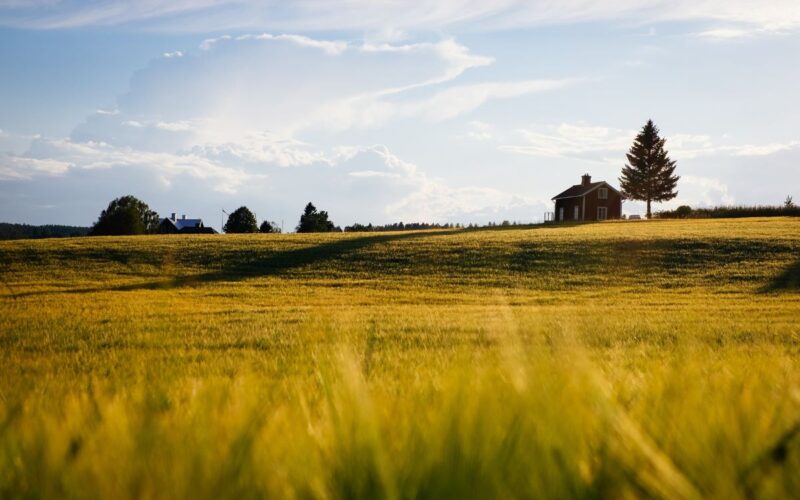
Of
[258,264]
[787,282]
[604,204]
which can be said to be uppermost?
[604,204]

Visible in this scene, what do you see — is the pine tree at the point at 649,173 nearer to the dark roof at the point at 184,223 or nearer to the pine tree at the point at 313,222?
Result: the pine tree at the point at 313,222

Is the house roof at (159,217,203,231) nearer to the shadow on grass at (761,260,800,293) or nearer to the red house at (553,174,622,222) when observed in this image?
the red house at (553,174,622,222)

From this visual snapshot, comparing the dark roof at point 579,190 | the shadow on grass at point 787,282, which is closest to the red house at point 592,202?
the dark roof at point 579,190

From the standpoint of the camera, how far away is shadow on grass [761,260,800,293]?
2605 cm

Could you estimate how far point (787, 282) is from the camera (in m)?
27.6

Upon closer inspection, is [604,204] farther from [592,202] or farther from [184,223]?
[184,223]

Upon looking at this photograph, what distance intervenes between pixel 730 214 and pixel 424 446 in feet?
269

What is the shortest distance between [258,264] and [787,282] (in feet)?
89.7

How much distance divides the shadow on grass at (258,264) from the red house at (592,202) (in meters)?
48.1

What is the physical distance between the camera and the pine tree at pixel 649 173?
92375mm

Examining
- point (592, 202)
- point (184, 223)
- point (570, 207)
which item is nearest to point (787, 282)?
point (592, 202)

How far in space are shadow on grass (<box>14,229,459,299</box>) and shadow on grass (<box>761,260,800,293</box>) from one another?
22.9m

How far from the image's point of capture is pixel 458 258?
35719mm

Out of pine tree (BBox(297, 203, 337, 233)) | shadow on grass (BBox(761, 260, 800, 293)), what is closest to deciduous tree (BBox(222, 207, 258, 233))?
pine tree (BBox(297, 203, 337, 233))
